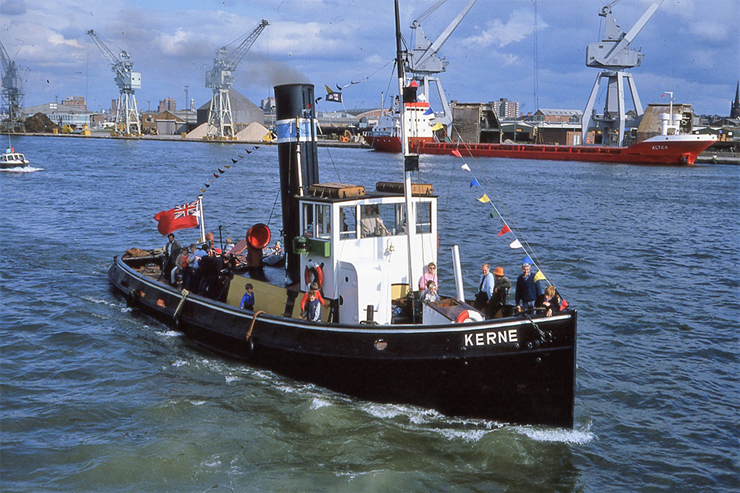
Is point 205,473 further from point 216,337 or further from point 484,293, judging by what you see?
point 484,293

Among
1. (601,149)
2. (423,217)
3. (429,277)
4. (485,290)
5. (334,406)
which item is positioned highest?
(601,149)

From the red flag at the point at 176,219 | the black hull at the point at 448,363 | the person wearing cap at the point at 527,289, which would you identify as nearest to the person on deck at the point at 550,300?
the person wearing cap at the point at 527,289

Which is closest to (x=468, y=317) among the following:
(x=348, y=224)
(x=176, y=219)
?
(x=348, y=224)

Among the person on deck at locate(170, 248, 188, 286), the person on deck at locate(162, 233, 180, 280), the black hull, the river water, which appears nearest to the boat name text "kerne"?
the black hull

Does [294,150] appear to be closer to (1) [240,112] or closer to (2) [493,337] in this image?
(2) [493,337]

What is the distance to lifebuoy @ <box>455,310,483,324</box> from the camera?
12.8m

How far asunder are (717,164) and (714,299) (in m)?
82.7

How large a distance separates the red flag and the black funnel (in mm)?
5119

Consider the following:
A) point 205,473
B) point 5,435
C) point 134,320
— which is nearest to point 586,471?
point 205,473

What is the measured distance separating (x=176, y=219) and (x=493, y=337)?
480 inches

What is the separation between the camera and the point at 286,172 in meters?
16.8

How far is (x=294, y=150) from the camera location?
16531mm

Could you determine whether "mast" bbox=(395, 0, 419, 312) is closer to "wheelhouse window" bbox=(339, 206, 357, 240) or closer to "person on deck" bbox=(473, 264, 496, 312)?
"wheelhouse window" bbox=(339, 206, 357, 240)

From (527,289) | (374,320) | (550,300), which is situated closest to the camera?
(550,300)
